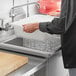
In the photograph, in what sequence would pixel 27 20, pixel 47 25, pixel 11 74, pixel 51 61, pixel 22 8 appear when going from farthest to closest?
pixel 22 8 < pixel 27 20 < pixel 51 61 < pixel 47 25 < pixel 11 74

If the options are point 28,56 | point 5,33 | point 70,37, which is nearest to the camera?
point 70,37

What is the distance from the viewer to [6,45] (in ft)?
4.73

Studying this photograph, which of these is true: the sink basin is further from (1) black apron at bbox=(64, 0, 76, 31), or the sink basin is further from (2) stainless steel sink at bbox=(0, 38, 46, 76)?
(1) black apron at bbox=(64, 0, 76, 31)

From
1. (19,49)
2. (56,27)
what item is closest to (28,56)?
(19,49)

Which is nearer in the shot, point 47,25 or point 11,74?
point 11,74

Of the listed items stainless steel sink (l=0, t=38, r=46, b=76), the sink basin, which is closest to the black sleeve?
stainless steel sink (l=0, t=38, r=46, b=76)

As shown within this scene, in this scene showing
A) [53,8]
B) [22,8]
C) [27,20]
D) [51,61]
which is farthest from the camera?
[53,8]

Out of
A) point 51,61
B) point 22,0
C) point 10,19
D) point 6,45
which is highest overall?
point 22,0

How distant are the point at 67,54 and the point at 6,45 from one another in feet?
1.50

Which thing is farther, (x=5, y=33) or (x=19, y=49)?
(x=5, y=33)

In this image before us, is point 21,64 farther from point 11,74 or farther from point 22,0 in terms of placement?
point 22,0

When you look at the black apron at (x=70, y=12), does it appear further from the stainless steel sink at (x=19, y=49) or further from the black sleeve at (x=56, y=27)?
the stainless steel sink at (x=19, y=49)

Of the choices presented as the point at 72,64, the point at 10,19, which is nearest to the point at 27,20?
the point at 10,19

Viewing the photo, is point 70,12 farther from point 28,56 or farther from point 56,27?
point 28,56
